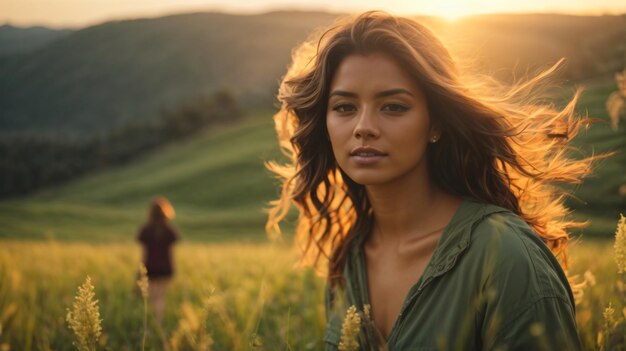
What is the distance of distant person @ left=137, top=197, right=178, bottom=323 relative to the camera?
7.22 metres

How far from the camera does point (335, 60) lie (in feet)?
9.09

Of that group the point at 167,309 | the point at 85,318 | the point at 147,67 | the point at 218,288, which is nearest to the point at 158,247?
the point at 167,309

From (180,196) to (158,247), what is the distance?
115ft

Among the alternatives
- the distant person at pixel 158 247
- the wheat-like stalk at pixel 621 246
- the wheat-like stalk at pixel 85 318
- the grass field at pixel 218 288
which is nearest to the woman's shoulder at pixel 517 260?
the grass field at pixel 218 288

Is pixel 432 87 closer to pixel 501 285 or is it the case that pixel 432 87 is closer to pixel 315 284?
pixel 501 285

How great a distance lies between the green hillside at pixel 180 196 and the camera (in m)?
26.5

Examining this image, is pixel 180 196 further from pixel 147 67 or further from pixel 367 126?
pixel 147 67

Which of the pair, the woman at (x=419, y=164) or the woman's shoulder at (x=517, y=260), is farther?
the woman at (x=419, y=164)

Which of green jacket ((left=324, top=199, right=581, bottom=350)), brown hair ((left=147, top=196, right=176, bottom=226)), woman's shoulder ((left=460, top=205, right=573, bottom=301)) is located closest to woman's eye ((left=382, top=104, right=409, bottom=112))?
green jacket ((left=324, top=199, right=581, bottom=350))

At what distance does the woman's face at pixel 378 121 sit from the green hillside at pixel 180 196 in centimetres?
523

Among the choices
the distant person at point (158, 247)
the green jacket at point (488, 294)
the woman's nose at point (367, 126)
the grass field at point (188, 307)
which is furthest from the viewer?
the distant person at point (158, 247)

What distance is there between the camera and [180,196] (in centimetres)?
4169

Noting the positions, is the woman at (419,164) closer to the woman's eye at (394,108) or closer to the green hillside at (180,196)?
the woman's eye at (394,108)

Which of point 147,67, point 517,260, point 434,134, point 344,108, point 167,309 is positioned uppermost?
point 344,108
